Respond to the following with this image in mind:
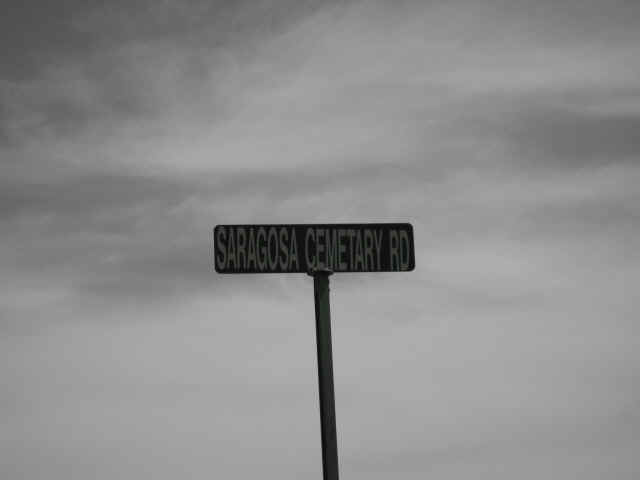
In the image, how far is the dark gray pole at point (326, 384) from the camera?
7.07m

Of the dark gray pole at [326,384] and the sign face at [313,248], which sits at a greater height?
the sign face at [313,248]

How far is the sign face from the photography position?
7.54 m

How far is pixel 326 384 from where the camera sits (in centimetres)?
723

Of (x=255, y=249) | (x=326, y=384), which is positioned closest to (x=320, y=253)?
(x=255, y=249)

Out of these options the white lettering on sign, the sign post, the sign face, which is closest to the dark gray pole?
the sign post

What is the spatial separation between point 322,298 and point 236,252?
94cm

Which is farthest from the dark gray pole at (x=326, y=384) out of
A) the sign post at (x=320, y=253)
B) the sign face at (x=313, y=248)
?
the sign face at (x=313, y=248)

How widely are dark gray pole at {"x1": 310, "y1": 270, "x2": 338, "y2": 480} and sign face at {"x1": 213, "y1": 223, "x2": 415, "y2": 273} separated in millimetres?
254

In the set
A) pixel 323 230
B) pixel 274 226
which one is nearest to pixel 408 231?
pixel 323 230

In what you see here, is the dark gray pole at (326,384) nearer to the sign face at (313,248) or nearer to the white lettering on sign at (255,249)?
the sign face at (313,248)

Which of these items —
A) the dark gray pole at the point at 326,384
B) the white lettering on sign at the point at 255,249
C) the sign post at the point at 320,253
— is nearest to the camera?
the dark gray pole at the point at 326,384

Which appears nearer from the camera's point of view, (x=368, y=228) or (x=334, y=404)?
(x=334, y=404)

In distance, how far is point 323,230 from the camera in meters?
7.75

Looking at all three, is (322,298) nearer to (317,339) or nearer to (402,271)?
(317,339)
